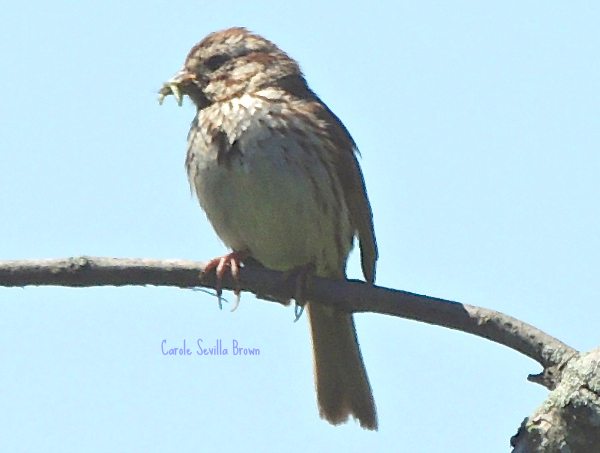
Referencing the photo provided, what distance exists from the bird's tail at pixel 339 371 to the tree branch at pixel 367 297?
62.3 inches

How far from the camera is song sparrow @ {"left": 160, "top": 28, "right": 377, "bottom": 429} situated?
5.49m

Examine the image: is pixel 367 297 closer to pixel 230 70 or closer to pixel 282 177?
pixel 282 177

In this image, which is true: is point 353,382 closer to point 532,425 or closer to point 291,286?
point 291,286

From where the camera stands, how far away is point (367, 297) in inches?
167

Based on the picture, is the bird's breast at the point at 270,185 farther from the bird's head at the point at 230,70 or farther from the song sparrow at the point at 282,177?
the bird's head at the point at 230,70

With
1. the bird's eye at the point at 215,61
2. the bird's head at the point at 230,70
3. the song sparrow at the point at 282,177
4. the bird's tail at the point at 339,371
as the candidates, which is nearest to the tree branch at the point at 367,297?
the song sparrow at the point at 282,177

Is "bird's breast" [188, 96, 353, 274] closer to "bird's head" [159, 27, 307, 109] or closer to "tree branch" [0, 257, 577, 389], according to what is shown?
"bird's head" [159, 27, 307, 109]

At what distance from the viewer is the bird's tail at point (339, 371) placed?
19.3 feet

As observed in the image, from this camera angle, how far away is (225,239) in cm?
575

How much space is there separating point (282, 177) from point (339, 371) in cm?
105

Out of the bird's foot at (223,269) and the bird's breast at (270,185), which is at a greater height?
the bird's breast at (270,185)

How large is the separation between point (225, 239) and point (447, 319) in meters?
1.91

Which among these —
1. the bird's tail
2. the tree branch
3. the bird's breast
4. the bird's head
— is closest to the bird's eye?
the bird's head

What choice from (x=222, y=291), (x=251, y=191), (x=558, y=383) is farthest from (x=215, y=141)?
(x=558, y=383)
